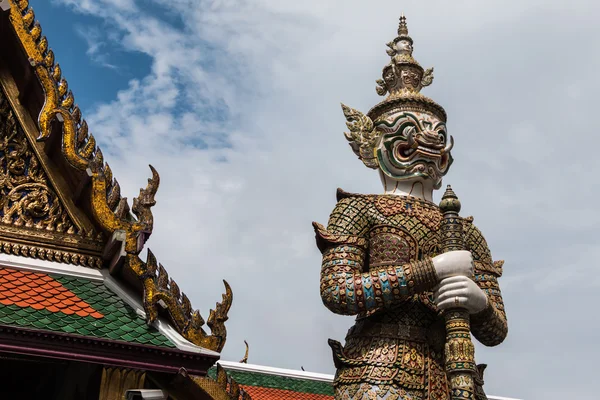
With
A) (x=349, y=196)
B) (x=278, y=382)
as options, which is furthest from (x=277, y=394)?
(x=349, y=196)

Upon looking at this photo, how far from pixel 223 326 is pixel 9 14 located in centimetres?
272

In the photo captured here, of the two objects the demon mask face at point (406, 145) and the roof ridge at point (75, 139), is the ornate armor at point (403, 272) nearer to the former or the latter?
the demon mask face at point (406, 145)

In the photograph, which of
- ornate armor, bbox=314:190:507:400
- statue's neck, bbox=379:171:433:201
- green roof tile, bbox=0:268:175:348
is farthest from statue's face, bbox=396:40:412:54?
green roof tile, bbox=0:268:175:348

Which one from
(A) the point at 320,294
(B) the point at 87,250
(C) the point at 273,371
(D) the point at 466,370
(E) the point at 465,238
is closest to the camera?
(D) the point at 466,370

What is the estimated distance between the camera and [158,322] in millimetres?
5199

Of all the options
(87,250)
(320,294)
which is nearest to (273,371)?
(320,294)

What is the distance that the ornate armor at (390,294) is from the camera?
5.67m

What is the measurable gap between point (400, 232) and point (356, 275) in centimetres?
54

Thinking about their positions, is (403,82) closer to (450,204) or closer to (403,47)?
(403,47)

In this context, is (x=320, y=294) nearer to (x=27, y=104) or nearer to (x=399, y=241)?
(x=399, y=241)

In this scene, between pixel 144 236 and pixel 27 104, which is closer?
pixel 144 236

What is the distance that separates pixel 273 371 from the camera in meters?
9.38

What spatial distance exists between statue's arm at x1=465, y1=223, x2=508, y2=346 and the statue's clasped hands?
0.26 metres

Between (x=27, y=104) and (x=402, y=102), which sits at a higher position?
(x=402, y=102)
